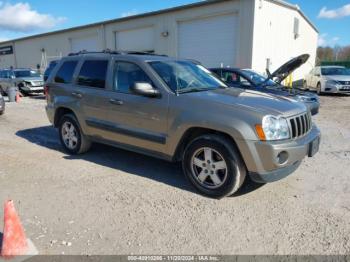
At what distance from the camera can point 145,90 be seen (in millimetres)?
4262

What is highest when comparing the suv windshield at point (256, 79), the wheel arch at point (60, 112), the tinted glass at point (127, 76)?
the tinted glass at point (127, 76)

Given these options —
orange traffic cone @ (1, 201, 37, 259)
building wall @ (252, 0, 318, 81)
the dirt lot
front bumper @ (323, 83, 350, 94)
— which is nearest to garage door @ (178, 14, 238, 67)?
building wall @ (252, 0, 318, 81)

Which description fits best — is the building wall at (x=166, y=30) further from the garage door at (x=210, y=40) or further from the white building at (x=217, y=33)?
the garage door at (x=210, y=40)

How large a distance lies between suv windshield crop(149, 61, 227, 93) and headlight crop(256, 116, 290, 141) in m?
1.24

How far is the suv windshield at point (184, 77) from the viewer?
4.49m

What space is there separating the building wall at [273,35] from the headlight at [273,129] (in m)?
13.8

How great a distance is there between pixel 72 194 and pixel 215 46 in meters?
15.6

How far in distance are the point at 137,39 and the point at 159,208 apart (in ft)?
66.6

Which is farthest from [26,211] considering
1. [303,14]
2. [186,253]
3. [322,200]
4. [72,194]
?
[303,14]

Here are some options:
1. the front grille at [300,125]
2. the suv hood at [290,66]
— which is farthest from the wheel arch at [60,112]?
the suv hood at [290,66]

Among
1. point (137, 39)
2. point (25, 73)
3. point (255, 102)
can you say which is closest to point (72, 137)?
point (255, 102)

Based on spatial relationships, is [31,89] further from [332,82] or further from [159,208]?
[332,82]

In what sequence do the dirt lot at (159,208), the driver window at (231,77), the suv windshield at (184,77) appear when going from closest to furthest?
the dirt lot at (159,208) → the suv windshield at (184,77) → the driver window at (231,77)

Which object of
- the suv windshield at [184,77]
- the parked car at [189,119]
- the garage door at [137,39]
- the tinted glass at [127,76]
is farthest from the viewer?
the garage door at [137,39]
